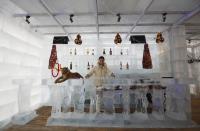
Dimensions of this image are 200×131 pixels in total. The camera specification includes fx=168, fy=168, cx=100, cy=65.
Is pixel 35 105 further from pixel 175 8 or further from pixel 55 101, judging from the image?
pixel 175 8

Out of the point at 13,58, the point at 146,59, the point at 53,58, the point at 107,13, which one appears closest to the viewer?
the point at 107,13

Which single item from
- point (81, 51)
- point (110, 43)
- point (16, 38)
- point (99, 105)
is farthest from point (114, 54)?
point (16, 38)

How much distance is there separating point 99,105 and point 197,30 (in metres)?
4.74

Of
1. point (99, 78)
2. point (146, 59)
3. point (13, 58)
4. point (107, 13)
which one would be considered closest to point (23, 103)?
point (13, 58)

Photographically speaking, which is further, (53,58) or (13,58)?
(53,58)

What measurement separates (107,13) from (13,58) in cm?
288

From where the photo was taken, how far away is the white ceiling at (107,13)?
400cm

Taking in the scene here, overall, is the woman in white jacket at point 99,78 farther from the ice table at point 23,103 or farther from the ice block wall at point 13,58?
the ice block wall at point 13,58

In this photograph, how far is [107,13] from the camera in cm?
451

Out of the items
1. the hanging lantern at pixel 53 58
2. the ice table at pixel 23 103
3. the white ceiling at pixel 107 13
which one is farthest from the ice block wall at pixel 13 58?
the hanging lantern at pixel 53 58

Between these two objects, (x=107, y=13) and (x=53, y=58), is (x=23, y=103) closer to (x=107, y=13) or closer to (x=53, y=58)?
(x=53, y=58)

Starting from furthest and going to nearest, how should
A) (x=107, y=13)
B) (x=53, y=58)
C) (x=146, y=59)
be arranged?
(x=53, y=58), (x=146, y=59), (x=107, y=13)

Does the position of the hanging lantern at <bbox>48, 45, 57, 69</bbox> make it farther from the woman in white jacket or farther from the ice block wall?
the woman in white jacket

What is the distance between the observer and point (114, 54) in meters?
6.94
